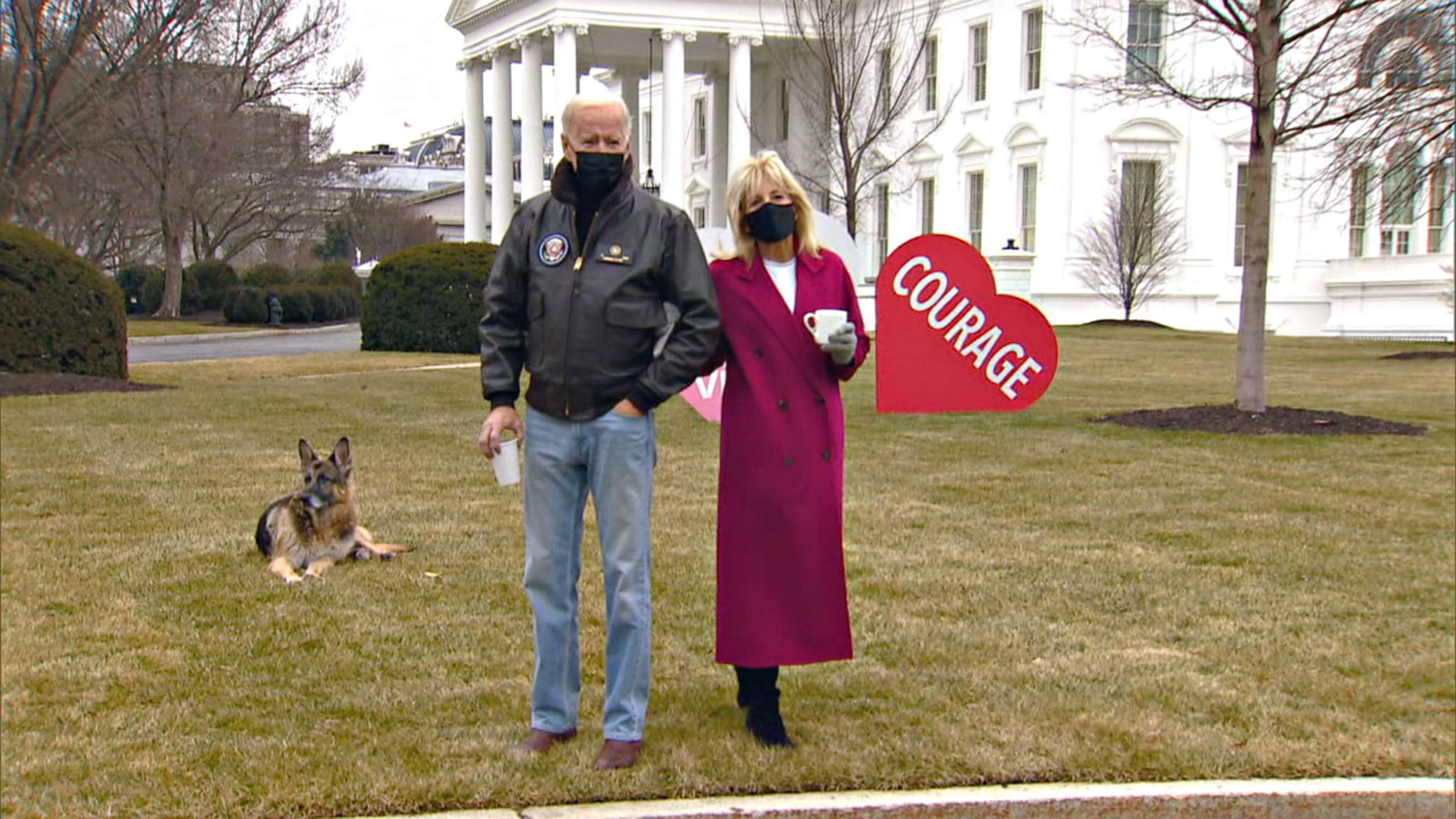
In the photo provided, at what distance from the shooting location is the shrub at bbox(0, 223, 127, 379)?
1695 centimetres

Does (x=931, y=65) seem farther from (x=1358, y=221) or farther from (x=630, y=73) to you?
(x=630, y=73)

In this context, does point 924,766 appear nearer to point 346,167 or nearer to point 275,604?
point 275,604

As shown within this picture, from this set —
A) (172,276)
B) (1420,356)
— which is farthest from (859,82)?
(172,276)

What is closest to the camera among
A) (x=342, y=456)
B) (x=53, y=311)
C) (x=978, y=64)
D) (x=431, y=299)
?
(x=342, y=456)

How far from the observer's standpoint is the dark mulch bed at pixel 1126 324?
38750mm

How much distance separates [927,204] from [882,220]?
191 cm

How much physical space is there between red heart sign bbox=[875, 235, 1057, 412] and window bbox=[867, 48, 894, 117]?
2858cm

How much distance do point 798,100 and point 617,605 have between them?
157 feet

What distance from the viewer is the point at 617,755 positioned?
464cm

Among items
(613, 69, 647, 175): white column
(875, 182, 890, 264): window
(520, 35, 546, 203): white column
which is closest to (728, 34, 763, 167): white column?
(875, 182, 890, 264): window

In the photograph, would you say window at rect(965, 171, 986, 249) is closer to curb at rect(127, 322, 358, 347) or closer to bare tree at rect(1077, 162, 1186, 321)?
bare tree at rect(1077, 162, 1186, 321)

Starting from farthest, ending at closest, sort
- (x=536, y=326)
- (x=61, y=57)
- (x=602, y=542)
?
1. (x=61, y=57)
2. (x=602, y=542)
3. (x=536, y=326)

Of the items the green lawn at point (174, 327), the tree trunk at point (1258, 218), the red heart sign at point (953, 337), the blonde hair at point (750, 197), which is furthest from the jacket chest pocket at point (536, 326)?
the green lawn at point (174, 327)

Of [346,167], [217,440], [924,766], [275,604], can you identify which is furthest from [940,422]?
[346,167]
